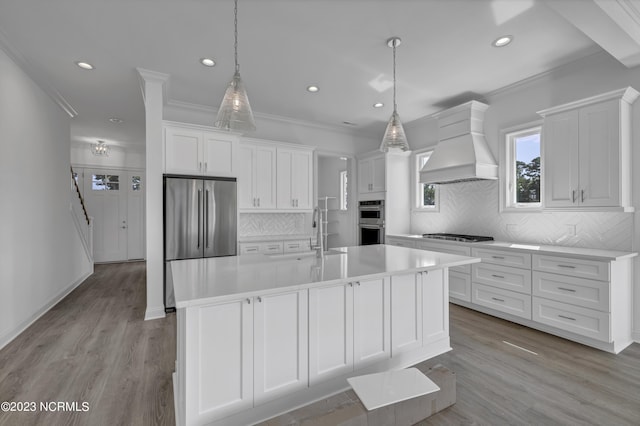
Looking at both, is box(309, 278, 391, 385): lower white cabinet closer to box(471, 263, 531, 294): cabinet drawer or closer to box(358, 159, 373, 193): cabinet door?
box(471, 263, 531, 294): cabinet drawer

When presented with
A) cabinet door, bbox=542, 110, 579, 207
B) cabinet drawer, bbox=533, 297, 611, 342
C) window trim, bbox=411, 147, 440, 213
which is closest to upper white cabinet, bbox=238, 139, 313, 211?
window trim, bbox=411, 147, 440, 213

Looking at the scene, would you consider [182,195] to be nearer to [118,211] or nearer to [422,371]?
[422,371]

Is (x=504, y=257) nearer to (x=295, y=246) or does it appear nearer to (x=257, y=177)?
(x=295, y=246)

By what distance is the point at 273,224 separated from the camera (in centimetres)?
524

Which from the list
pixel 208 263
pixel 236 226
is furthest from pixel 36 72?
pixel 208 263

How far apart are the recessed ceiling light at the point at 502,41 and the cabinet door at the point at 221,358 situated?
10.4 feet

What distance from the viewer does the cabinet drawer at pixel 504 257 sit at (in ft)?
10.7

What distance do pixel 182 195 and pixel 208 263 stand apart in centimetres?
197

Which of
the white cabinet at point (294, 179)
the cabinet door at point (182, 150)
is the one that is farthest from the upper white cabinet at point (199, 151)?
the white cabinet at point (294, 179)

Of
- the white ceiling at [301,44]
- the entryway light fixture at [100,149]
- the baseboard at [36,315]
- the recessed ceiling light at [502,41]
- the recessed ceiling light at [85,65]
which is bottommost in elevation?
the baseboard at [36,315]

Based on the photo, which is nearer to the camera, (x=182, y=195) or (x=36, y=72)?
(x=36, y=72)

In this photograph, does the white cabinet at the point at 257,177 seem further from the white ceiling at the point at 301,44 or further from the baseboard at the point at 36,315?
the baseboard at the point at 36,315

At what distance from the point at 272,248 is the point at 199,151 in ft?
5.89

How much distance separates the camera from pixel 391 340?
2.27m
